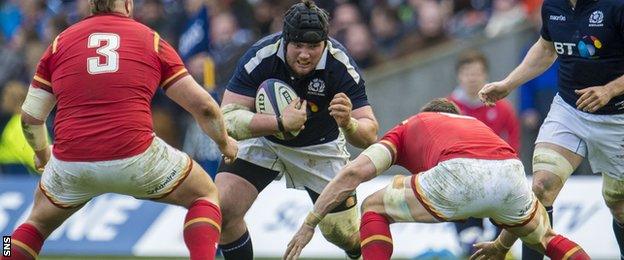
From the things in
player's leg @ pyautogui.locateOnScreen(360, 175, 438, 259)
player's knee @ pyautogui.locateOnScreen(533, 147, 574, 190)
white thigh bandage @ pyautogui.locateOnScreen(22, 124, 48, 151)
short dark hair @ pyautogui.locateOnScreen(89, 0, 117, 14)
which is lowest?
player's knee @ pyautogui.locateOnScreen(533, 147, 574, 190)

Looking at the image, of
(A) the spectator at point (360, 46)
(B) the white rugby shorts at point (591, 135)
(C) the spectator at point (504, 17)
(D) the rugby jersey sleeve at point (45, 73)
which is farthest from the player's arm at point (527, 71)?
(A) the spectator at point (360, 46)

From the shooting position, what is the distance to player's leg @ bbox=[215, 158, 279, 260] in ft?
33.1

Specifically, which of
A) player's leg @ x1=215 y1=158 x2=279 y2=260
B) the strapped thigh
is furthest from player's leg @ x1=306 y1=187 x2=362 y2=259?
player's leg @ x1=215 y1=158 x2=279 y2=260

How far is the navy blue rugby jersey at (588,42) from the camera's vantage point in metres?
9.66

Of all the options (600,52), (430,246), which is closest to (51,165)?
(600,52)

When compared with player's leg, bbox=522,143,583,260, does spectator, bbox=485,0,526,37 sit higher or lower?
lower

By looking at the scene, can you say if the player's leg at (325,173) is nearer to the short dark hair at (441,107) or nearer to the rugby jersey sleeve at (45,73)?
the short dark hair at (441,107)

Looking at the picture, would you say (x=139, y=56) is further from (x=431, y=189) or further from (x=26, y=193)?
(x=26, y=193)

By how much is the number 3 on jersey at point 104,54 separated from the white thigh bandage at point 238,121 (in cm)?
152

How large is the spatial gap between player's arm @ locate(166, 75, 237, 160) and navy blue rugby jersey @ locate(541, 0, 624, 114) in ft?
8.90

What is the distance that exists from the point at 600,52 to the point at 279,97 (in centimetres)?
231

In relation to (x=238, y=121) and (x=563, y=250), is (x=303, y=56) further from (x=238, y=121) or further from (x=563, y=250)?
(x=563, y=250)

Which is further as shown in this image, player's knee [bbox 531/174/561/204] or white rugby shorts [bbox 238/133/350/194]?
white rugby shorts [bbox 238/133/350/194]

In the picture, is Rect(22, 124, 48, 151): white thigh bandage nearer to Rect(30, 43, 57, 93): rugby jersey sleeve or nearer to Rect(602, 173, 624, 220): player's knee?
Rect(30, 43, 57, 93): rugby jersey sleeve
